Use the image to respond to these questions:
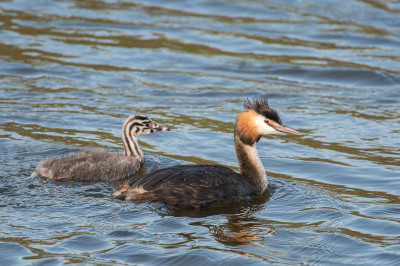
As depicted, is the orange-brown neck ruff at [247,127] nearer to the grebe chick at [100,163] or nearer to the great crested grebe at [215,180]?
the great crested grebe at [215,180]

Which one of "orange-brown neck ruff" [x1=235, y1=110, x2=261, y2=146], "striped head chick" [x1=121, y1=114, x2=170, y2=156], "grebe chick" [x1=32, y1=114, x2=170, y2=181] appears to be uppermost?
"orange-brown neck ruff" [x1=235, y1=110, x2=261, y2=146]

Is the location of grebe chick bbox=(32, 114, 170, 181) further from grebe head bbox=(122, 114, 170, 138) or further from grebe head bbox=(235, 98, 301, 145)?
grebe head bbox=(235, 98, 301, 145)

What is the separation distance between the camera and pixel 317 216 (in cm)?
691

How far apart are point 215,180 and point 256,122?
1037mm

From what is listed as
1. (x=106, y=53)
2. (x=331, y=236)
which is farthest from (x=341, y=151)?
(x=106, y=53)

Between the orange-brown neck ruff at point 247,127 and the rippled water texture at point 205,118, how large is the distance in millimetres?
779

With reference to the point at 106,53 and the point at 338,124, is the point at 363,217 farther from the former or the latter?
the point at 106,53

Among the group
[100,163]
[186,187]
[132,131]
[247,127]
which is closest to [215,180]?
[186,187]

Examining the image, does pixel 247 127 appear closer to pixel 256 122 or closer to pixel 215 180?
pixel 256 122

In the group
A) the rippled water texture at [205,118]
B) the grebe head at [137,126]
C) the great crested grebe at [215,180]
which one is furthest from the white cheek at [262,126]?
the grebe head at [137,126]

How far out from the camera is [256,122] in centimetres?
766

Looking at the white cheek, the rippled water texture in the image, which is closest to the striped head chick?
the rippled water texture

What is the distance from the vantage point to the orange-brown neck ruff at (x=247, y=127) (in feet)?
25.1

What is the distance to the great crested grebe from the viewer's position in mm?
6973
